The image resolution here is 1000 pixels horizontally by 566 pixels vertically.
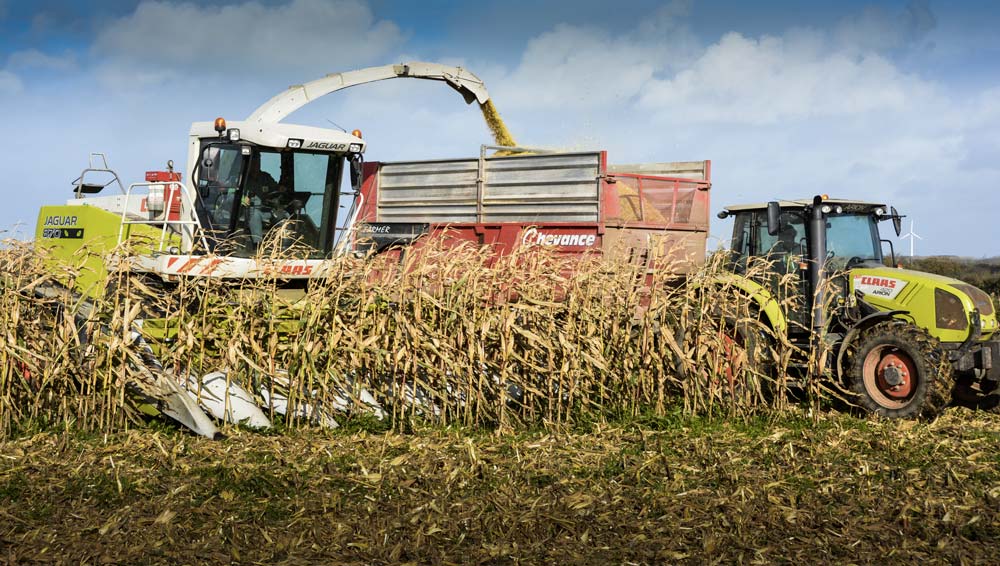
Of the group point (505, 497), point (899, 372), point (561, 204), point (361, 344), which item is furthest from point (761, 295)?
point (505, 497)

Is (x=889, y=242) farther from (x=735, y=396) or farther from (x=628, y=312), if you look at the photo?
(x=628, y=312)

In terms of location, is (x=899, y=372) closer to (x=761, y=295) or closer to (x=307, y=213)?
A: (x=761, y=295)

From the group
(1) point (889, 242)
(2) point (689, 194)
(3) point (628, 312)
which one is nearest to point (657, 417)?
(3) point (628, 312)

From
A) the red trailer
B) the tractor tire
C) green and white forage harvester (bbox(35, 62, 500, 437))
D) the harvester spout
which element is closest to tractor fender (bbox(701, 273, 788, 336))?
the tractor tire

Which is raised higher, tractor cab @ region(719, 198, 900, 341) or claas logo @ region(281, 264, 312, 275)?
tractor cab @ region(719, 198, 900, 341)

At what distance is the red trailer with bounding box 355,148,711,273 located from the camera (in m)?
10.8

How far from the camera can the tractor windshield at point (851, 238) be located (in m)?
8.92

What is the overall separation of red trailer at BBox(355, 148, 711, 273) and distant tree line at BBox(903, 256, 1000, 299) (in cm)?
950

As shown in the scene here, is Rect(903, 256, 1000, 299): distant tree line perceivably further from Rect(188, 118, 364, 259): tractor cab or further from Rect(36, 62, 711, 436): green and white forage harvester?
Rect(188, 118, 364, 259): tractor cab

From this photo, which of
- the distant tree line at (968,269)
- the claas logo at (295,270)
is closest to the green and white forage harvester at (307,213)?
the claas logo at (295,270)

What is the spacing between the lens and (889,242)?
917 cm

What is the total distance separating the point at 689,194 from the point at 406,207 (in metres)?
4.01

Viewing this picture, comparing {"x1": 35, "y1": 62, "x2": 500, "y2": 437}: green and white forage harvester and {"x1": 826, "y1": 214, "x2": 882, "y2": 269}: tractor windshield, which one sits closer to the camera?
{"x1": 35, "y1": 62, "x2": 500, "y2": 437}: green and white forage harvester

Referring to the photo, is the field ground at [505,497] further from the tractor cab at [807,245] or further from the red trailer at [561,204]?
the red trailer at [561,204]
